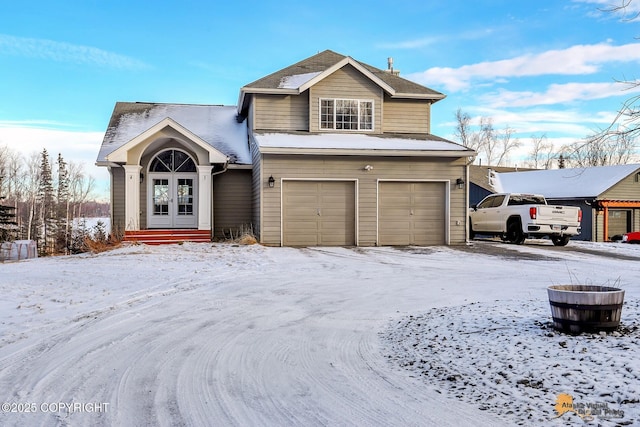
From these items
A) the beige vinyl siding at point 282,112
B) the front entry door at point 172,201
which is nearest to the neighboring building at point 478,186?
the beige vinyl siding at point 282,112

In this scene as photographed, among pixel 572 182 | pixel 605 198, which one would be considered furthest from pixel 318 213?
pixel 572 182

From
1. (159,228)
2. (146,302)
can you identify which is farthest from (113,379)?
(159,228)

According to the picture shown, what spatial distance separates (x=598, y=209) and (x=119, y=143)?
956 inches

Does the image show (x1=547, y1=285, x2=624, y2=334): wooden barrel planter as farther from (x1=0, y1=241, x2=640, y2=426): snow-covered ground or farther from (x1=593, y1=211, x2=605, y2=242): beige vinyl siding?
(x1=593, y1=211, x2=605, y2=242): beige vinyl siding

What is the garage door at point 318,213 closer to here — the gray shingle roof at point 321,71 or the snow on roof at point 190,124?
the snow on roof at point 190,124

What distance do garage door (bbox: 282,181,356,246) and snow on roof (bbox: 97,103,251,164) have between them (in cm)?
288

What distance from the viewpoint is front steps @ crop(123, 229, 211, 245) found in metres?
14.6

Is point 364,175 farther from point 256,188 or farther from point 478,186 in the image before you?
point 478,186

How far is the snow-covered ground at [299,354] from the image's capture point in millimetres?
3154

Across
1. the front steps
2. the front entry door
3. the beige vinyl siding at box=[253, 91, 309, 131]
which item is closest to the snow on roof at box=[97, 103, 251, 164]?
the beige vinyl siding at box=[253, 91, 309, 131]

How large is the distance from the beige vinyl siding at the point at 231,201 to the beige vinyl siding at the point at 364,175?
2.73 metres

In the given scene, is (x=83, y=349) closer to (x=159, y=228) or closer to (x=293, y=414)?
(x=293, y=414)

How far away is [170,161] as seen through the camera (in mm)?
16219

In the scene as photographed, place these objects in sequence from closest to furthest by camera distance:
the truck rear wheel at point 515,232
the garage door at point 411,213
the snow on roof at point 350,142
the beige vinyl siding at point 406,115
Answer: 1. the snow on roof at point 350,142
2. the garage door at point 411,213
3. the truck rear wheel at point 515,232
4. the beige vinyl siding at point 406,115
